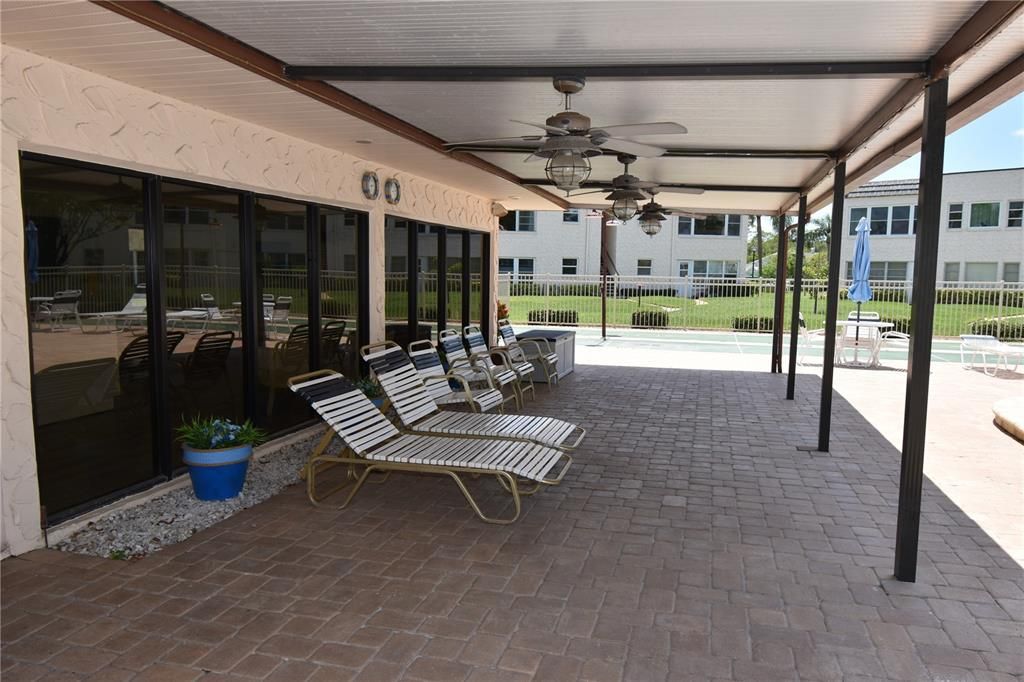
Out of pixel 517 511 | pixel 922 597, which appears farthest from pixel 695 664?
pixel 517 511

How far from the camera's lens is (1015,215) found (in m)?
24.3

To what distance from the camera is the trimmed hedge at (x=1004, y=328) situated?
15523 mm

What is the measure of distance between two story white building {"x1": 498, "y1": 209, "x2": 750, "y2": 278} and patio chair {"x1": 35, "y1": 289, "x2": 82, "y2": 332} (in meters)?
23.3

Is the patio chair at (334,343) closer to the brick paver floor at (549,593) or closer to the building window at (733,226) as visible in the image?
the brick paver floor at (549,593)

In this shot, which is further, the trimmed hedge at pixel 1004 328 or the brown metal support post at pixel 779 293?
the trimmed hedge at pixel 1004 328

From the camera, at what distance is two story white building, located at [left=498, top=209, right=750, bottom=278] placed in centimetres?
2723

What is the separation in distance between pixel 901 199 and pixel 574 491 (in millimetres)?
24398

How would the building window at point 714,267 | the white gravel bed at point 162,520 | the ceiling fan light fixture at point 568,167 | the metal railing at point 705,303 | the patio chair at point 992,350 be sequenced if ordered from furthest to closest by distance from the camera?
the building window at point 714,267 → the metal railing at point 705,303 → the patio chair at point 992,350 → the ceiling fan light fixture at point 568,167 → the white gravel bed at point 162,520

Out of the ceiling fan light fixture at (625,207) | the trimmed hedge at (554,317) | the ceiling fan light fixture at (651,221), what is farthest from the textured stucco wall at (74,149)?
the trimmed hedge at (554,317)

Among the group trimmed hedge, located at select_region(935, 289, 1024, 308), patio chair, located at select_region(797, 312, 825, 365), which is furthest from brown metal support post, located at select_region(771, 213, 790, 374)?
trimmed hedge, located at select_region(935, 289, 1024, 308)

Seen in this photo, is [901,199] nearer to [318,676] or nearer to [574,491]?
[574,491]

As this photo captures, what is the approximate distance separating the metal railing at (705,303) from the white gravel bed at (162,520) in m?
11.6

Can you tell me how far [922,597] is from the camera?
324 centimetres

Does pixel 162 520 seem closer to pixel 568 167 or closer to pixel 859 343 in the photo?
pixel 568 167
